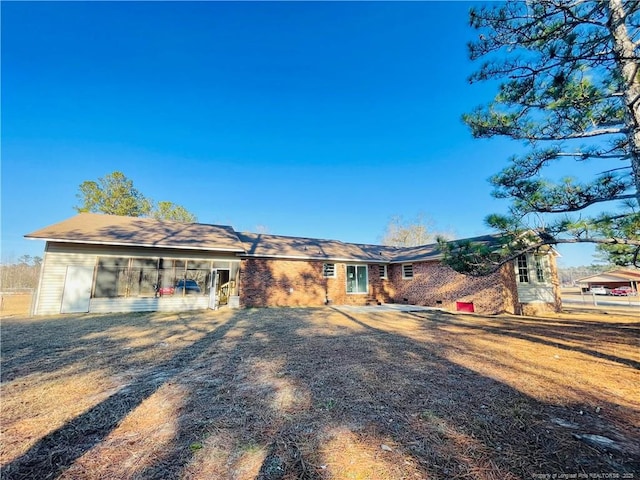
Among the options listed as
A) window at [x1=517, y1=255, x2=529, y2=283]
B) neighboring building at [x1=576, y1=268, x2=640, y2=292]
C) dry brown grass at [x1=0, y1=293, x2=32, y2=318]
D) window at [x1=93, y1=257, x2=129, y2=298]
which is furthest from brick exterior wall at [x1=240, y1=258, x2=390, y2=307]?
neighboring building at [x1=576, y1=268, x2=640, y2=292]

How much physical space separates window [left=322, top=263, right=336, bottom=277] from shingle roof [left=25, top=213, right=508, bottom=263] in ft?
1.85

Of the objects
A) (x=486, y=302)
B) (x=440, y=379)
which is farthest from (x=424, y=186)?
(x=440, y=379)

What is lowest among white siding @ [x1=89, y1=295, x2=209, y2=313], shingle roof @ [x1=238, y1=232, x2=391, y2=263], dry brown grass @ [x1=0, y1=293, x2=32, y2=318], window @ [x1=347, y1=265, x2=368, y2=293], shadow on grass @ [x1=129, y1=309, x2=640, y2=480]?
shadow on grass @ [x1=129, y1=309, x2=640, y2=480]

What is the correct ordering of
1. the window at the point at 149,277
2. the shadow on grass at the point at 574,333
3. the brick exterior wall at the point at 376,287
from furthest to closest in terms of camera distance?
the brick exterior wall at the point at 376,287 → the window at the point at 149,277 → the shadow on grass at the point at 574,333

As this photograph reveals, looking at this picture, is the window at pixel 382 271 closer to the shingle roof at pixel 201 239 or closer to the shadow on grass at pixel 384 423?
the shingle roof at pixel 201 239

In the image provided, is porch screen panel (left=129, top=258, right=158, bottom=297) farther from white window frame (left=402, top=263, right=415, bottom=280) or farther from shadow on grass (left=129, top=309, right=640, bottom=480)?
white window frame (left=402, top=263, right=415, bottom=280)

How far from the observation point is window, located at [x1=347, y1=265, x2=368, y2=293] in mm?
16078

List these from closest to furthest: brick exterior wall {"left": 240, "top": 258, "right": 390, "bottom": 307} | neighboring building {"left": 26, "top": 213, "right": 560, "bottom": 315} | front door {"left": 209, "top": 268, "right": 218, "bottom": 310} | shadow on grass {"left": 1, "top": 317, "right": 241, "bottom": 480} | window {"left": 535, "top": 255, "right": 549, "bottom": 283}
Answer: shadow on grass {"left": 1, "top": 317, "right": 241, "bottom": 480} < neighboring building {"left": 26, "top": 213, "right": 560, "bottom": 315} < front door {"left": 209, "top": 268, "right": 218, "bottom": 310} < window {"left": 535, "top": 255, "right": 549, "bottom": 283} < brick exterior wall {"left": 240, "top": 258, "right": 390, "bottom": 307}

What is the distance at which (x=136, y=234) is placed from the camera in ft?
40.2

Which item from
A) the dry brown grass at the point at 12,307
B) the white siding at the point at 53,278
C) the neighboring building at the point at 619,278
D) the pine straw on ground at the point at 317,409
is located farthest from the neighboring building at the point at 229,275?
the neighboring building at the point at 619,278

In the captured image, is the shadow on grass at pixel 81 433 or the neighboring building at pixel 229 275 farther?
the neighboring building at pixel 229 275

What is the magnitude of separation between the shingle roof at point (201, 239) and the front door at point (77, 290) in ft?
4.74

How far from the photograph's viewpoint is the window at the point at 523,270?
12.4 m

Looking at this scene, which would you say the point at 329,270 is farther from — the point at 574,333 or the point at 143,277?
the point at 574,333
